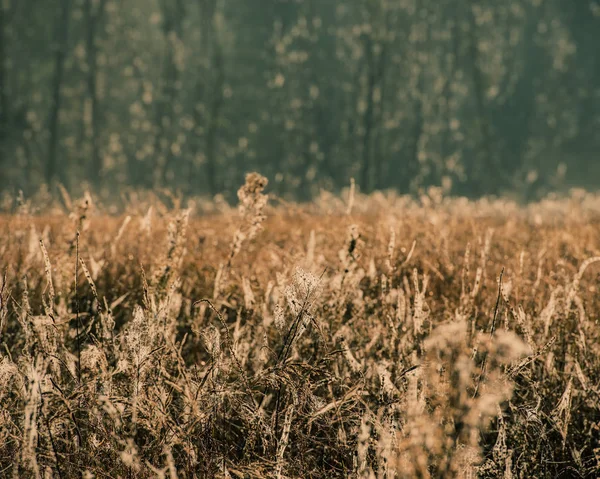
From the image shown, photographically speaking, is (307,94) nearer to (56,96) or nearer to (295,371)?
(56,96)

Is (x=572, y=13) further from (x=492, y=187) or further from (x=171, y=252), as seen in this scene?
(x=171, y=252)

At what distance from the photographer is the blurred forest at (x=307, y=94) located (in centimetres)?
2766

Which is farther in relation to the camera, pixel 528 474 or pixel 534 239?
pixel 534 239

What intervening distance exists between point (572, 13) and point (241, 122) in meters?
18.7

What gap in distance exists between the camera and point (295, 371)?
1450 millimetres

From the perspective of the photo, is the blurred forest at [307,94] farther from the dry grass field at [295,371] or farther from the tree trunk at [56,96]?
the dry grass field at [295,371]

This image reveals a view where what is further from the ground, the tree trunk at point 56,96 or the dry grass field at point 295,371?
the tree trunk at point 56,96

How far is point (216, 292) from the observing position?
6.84 feet

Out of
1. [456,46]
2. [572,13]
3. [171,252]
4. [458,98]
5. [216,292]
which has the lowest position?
[216,292]

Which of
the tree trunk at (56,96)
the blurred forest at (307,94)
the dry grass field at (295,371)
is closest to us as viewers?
the dry grass field at (295,371)

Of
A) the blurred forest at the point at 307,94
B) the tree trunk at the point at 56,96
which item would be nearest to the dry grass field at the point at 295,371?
the tree trunk at the point at 56,96

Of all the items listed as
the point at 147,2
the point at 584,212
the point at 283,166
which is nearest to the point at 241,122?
the point at 283,166

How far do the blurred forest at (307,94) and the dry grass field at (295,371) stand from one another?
79.5 feet

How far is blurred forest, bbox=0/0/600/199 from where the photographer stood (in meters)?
27.7
